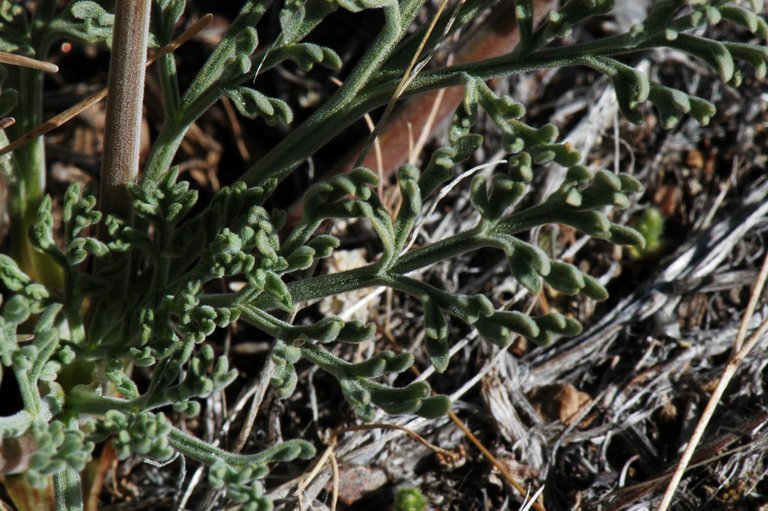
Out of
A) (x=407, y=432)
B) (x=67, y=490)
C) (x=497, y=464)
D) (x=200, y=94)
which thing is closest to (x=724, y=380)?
(x=497, y=464)

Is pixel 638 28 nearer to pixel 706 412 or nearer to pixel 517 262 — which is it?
pixel 517 262

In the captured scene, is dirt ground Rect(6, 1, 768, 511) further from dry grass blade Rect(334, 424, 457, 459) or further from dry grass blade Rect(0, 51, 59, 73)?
dry grass blade Rect(0, 51, 59, 73)

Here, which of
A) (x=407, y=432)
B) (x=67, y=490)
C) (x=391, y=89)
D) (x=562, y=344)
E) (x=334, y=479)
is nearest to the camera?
(x=67, y=490)

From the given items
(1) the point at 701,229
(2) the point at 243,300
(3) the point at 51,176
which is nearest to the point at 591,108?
(1) the point at 701,229

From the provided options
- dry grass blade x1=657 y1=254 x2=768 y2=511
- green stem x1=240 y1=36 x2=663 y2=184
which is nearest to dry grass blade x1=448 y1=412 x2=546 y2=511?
dry grass blade x1=657 y1=254 x2=768 y2=511

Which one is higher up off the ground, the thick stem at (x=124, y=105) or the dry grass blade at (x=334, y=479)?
the thick stem at (x=124, y=105)

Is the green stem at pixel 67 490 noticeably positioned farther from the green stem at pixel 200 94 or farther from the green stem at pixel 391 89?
the green stem at pixel 391 89

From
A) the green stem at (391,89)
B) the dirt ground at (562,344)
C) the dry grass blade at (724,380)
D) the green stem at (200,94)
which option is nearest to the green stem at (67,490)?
the dirt ground at (562,344)

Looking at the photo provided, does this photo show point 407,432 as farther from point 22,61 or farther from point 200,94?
point 22,61
